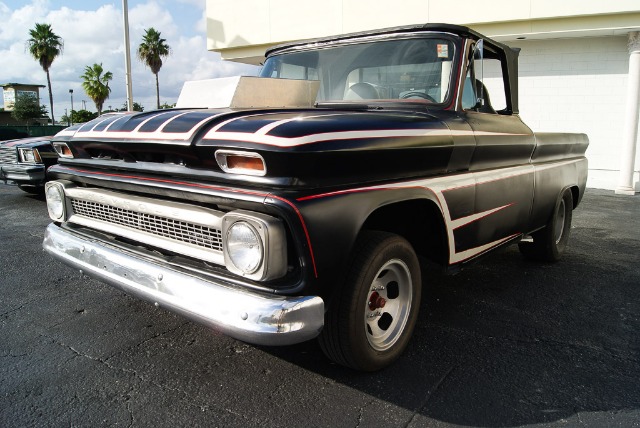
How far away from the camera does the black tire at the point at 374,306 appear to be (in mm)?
2250

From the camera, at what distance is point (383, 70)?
3342 mm

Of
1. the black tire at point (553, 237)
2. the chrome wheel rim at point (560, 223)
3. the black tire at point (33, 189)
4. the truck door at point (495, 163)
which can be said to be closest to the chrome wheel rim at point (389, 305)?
the truck door at point (495, 163)

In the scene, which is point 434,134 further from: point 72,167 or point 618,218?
point 618,218

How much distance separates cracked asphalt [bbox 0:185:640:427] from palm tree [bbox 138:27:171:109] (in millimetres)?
37717

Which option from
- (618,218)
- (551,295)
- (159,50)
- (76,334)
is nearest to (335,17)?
(618,218)

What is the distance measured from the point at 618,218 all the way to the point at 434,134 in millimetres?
6075

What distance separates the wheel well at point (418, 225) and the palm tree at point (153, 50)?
38358mm

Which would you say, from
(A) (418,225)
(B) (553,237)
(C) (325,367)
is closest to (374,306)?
(C) (325,367)

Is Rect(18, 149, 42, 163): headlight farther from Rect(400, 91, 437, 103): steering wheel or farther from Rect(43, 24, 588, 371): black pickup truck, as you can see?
Rect(400, 91, 437, 103): steering wheel

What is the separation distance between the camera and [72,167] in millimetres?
3006

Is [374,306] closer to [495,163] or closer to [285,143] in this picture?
[285,143]

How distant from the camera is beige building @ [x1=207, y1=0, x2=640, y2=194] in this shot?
32.0ft

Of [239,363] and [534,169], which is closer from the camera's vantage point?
[239,363]

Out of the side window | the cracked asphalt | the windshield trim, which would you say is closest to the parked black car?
the cracked asphalt
